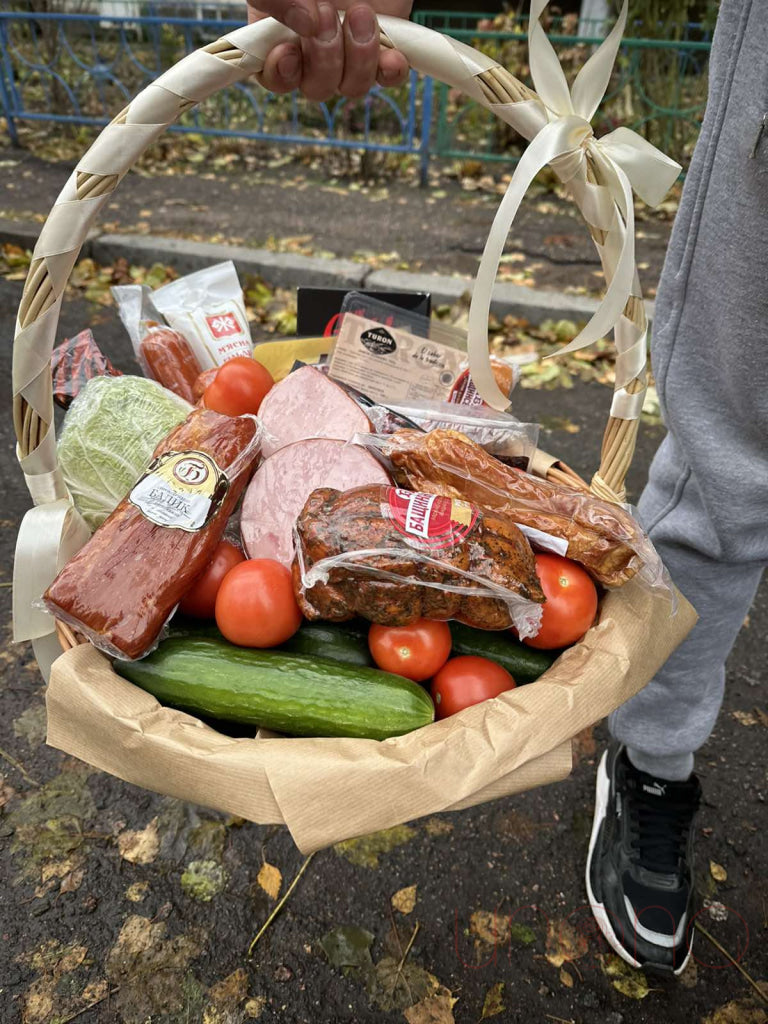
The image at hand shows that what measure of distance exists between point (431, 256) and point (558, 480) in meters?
3.85

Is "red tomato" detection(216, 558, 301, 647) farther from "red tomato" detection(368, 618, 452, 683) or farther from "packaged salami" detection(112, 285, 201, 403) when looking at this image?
"packaged salami" detection(112, 285, 201, 403)

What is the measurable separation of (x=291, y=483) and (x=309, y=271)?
3.33 metres

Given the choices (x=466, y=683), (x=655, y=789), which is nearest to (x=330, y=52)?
(x=466, y=683)

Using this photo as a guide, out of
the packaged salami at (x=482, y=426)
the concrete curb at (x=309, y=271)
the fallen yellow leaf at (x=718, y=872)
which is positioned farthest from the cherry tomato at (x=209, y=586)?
the concrete curb at (x=309, y=271)

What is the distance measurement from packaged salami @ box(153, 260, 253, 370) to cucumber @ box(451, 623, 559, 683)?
0.94 metres

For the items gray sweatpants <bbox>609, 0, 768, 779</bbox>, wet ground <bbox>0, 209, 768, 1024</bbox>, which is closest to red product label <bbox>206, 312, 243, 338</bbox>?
gray sweatpants <bbox>609, 0, 768, 779</bbox>

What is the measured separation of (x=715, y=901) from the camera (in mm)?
1832

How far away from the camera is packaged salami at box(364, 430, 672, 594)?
126 cm

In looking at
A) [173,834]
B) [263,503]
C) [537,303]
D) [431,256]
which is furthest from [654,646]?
[431,256]

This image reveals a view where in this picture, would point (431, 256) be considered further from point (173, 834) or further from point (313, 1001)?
point (313, 1001)

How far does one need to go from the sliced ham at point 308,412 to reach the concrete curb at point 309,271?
9.53 feet

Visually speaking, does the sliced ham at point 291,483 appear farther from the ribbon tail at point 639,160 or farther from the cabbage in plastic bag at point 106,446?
the ribbon tail at point 639,160

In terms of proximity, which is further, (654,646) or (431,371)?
Answer: (431,371)

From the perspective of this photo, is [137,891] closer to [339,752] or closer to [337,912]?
[337,912]
